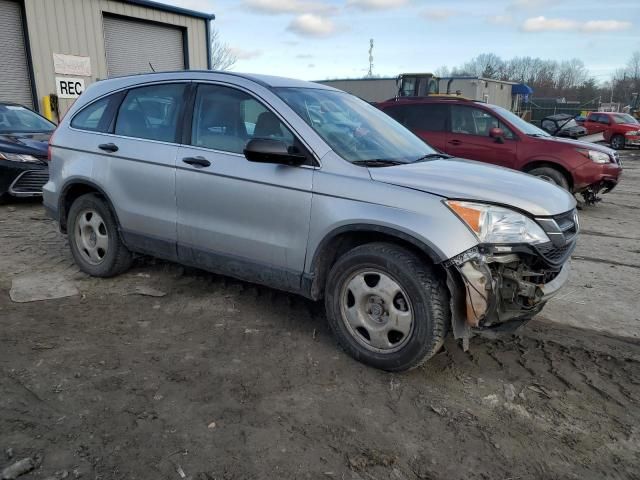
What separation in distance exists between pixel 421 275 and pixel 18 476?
221 cm

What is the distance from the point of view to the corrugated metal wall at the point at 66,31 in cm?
1290

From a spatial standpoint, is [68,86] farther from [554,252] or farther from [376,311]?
[554,252]

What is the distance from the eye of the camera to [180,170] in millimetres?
3902

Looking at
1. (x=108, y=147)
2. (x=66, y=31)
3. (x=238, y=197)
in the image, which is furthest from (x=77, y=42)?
(x=238, y=197)

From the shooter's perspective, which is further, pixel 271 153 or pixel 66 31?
pixel 66 31

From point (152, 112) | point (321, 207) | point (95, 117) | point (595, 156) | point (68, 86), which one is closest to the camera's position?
point (321, 207)

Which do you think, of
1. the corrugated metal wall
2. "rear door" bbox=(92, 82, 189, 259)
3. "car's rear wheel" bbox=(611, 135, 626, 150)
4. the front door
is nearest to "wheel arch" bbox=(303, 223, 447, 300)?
the front door

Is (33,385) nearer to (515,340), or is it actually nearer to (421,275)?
(421,275)

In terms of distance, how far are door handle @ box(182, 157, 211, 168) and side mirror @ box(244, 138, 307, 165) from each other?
0.50 metres

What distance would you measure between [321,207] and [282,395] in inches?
46.1

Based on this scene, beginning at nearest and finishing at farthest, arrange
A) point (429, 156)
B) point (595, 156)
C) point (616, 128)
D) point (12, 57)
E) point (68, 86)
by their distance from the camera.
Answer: point (429, 156) < point (595, 156) < point (12, 57) < point (68, 86) < point (616, 128)

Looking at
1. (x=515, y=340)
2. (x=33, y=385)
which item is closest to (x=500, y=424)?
(x=515, y=340)

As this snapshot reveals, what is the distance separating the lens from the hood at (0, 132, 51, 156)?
7609 millimetres

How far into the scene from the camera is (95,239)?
4.69 m
